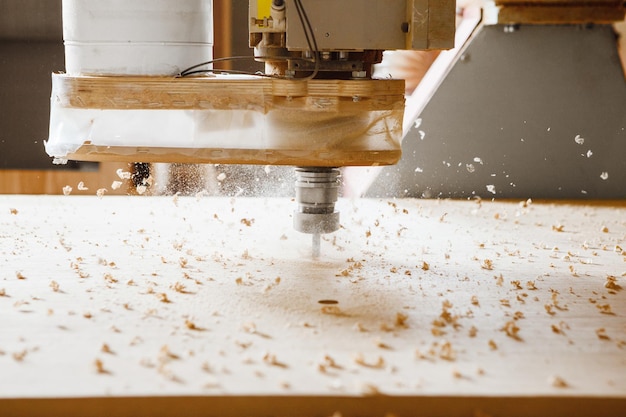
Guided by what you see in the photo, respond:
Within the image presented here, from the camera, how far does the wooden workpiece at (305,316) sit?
100 centimetres

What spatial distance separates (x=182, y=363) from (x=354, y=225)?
117 cm

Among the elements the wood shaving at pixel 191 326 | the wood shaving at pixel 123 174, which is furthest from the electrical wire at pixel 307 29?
the wood shaving at pixel 123 174

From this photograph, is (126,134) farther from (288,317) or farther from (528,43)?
(528,43)

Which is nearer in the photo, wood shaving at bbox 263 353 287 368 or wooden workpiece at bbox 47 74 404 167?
wood shaving at bbox 263 353 287 368

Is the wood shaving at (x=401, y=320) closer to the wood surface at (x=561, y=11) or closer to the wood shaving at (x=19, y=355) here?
the wood shaving at (x=19, y=355)

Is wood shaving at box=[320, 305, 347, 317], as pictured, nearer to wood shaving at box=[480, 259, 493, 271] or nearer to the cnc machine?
the cnc machine

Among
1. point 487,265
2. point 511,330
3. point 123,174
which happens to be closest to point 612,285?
point 487,265

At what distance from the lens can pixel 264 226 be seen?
7.05ft

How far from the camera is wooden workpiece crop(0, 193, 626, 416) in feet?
3.28

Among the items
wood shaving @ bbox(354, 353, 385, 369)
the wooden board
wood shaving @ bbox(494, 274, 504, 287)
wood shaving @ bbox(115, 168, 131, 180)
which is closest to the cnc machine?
the wooden board

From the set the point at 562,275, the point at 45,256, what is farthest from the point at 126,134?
the point at 562,275

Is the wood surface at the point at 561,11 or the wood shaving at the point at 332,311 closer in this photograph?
the wood shaving at the point at 332,311

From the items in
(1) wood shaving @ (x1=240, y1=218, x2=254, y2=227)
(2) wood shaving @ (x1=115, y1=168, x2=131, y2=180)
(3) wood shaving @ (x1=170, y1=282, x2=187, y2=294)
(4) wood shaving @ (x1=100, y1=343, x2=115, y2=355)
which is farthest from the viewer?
(2) wood shaving @ (x1=115, y1=168, x2=131, y2=180)

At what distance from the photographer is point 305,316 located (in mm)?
1313
